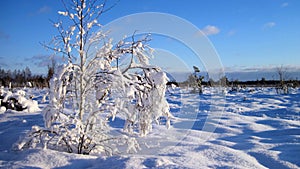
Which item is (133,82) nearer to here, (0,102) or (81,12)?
(81,12)

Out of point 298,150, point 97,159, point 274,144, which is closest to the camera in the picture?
point 97,159

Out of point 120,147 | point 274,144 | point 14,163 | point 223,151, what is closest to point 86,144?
point 120,147

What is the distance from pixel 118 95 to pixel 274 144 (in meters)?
3.19

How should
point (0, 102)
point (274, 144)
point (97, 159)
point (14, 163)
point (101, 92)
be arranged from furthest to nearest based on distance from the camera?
point (0, 102), point (274, 144), point (101, 92), point (97, 159), point (14, 163)

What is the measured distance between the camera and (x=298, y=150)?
170 inches

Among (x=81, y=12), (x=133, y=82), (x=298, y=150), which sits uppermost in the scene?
(x=81, y=12)

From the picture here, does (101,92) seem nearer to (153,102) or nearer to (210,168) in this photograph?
(153,102)

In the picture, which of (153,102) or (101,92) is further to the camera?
(101,92)

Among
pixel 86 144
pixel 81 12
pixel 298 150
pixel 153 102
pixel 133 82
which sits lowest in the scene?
pixel 298 150

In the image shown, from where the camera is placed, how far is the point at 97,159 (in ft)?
9.75

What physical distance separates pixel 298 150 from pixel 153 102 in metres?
2.79

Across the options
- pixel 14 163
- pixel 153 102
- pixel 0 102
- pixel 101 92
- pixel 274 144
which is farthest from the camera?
pixel 0 102

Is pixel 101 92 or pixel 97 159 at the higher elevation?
pixel 101 92

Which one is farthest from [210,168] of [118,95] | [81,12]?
[81,12]
